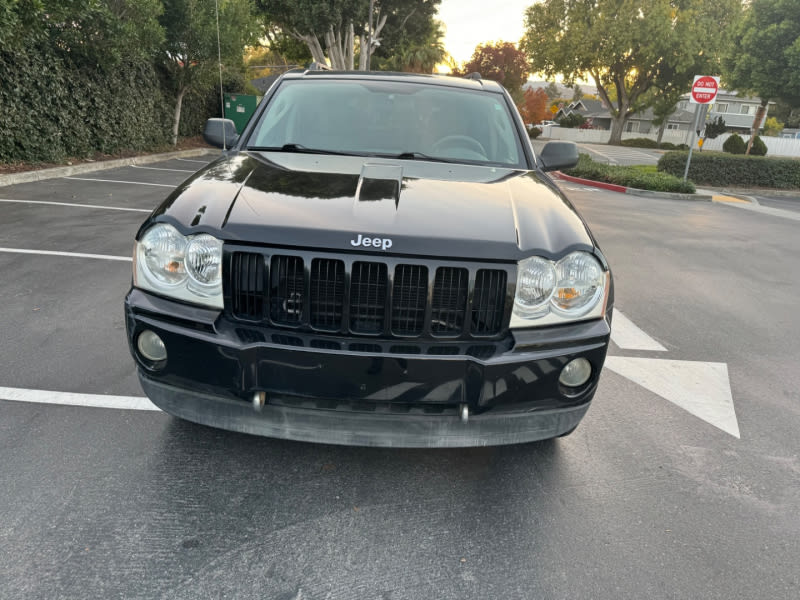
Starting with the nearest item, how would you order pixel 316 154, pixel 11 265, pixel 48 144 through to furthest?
1. pixel 316 154
2. pixel 11 265
3. pixel 48 144

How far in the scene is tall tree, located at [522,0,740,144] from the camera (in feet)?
142

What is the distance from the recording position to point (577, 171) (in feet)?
66.5

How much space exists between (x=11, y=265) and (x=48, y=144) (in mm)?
8378

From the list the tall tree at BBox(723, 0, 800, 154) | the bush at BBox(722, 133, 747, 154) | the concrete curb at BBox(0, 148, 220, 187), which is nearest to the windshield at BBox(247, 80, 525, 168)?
the concrete curb at BBox(0, 148, 220, 187)

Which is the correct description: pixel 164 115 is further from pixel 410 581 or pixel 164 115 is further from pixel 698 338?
pixel 410 581

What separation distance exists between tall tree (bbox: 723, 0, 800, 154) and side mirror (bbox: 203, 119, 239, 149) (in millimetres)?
28723

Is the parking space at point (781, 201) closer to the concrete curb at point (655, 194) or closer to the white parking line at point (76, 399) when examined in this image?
the concrete curb at point (655, 194)

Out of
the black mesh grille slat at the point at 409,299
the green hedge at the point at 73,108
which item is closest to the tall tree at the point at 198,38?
the green hedge at the point at 73,108

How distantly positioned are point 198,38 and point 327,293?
1872 cm

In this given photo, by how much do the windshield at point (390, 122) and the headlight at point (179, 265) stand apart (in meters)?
1.23

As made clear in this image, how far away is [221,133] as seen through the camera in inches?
156

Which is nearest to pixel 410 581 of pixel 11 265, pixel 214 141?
pixel 214 141

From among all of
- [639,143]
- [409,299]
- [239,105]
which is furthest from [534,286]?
[639,143]

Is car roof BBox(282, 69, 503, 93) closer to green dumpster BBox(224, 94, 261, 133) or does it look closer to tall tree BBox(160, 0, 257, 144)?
tall tree BBox(160, 0, 257, 144)
